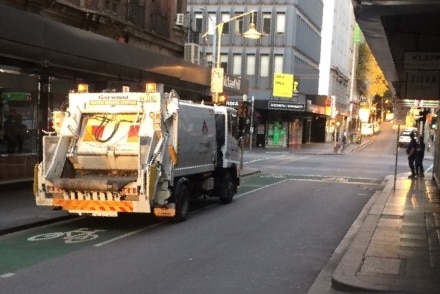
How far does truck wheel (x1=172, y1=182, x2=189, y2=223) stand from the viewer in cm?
1297

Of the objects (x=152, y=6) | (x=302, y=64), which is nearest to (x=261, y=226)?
(x=152, y=6)

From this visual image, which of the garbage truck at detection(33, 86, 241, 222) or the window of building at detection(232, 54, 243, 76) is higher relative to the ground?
the window of building at detection(232, 54, 243, 76)

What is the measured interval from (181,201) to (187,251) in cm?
326

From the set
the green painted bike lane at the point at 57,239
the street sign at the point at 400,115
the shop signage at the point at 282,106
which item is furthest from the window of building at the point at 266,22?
the green painted bike lane at the point at 57,239

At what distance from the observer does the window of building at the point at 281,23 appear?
5659cm

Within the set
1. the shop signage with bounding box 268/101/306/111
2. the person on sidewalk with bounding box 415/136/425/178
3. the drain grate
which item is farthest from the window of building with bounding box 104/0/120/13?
the shop signage with bounding box 268/101/306/111

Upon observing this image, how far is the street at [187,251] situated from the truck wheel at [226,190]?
230 millimetres

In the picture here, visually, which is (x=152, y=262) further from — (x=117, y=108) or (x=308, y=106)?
(x=308, y=106)

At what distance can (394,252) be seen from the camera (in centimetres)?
972

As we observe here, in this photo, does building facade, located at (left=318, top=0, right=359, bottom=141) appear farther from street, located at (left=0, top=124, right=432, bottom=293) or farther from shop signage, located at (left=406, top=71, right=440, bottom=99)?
street, located at (left=0, top=124, right=432, bottom=293)

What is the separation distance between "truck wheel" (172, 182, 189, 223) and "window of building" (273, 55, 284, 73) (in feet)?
146

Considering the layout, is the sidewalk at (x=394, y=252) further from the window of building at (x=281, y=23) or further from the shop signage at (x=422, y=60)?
the window of building at (x=281, y=23)

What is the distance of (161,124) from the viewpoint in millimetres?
12250

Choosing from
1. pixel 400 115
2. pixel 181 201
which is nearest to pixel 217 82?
pixel 400 115
